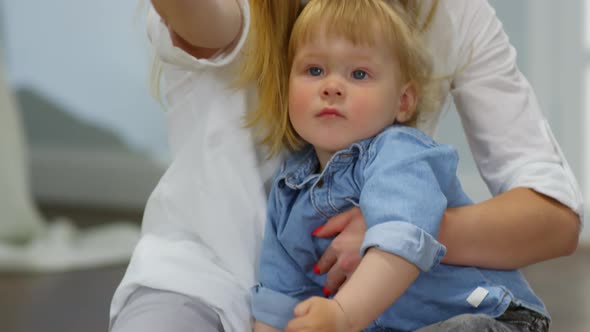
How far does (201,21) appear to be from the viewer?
45.0 inches

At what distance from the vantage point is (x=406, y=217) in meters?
1.08

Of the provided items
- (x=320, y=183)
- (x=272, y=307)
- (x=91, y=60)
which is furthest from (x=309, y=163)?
(x=91, y=60)

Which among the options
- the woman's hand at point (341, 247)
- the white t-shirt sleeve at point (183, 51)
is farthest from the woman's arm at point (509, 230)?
the white t-shirt sleeve at point (183, 51)

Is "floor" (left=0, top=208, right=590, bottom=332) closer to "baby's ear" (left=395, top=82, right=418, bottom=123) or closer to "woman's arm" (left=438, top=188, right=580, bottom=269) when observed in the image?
"woman's arm" (left=438, top=188, right=580, bottom=269)

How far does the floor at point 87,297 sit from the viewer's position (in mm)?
2326

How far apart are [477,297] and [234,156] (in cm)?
34

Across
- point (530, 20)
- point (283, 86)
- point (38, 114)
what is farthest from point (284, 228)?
point (38, 114)

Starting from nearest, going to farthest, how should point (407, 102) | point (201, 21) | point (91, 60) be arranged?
point (201, 21) → point (407, 102) → point (91, 60)

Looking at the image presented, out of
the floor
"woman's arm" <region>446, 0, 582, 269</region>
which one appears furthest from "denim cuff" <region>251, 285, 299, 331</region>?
the floor

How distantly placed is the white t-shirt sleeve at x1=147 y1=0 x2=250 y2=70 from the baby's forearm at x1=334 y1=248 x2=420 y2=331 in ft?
1.01

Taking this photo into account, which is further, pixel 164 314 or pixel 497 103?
pixel 497 103

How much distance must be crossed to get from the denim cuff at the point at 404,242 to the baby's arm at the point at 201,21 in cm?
29

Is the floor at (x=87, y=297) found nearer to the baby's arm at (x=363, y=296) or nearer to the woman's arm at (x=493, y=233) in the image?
the woman's arm at (x=493, y=233)

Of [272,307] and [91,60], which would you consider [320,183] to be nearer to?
[272,307]
